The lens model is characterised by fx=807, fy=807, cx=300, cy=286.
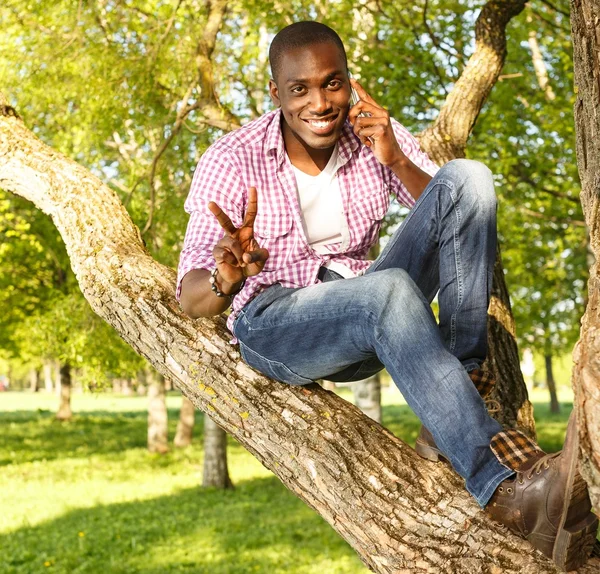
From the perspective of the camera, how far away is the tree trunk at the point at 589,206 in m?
1.78

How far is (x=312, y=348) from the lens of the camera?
9.24 feet

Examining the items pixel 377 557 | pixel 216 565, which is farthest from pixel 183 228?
pixel 377 557

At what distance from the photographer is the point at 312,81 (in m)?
2.96

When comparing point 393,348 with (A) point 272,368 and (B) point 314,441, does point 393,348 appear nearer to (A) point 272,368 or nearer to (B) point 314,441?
(B) point 314,441

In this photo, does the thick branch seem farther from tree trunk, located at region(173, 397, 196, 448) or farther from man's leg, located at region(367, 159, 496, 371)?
tree trunk, located at region(173, 397, 196, 448)

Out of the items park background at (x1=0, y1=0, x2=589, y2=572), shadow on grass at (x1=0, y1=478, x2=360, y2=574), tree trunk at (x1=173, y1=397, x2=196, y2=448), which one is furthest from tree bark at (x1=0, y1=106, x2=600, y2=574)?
tree trunk at (x1=173, y1=397, x2=196, y2=448)

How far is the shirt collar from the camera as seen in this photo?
10.2 ft

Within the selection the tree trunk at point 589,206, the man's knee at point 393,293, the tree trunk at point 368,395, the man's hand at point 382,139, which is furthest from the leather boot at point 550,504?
the tree trunk at point 368,395

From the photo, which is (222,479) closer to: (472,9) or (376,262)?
(472,9)

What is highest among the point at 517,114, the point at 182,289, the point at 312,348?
the point at 517,114

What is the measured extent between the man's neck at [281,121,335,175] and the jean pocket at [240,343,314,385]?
758 millimetres

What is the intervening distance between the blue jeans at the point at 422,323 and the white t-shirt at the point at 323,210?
0.50 ft

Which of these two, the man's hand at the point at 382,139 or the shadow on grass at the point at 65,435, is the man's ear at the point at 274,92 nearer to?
the man's hand at the point at 382,139

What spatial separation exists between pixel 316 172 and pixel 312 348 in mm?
794
